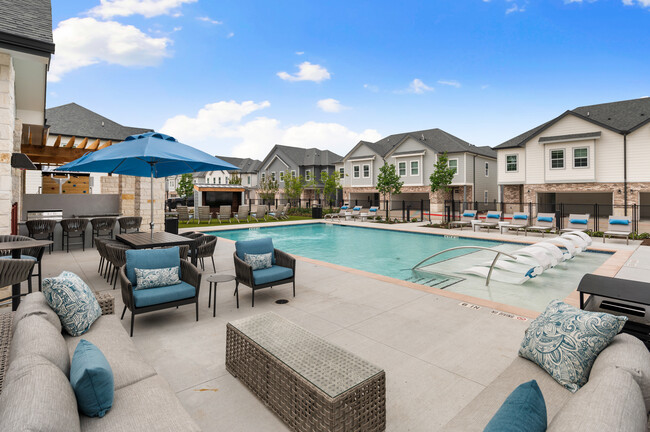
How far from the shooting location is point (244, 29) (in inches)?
1034

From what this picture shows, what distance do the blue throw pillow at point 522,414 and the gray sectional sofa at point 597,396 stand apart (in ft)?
0.23

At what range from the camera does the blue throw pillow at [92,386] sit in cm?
199

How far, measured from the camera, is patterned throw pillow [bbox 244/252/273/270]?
19.8 feet

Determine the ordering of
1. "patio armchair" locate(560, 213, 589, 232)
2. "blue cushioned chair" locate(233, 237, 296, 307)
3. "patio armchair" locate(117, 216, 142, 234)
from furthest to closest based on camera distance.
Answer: "patio armchair" locate(560, 213, 589, 232) → "patio armchair" locate(117, 216, 142, 234) → "blue cushioned chair" locate(233, 237, 296, 307)

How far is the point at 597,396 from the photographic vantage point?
1.65m

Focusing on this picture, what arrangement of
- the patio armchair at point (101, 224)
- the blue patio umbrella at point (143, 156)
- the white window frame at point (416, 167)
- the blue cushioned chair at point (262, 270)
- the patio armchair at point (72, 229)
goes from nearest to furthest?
the blue cushioned chair at point (262, 270), the blue patio umbrella at point (143, 156), the patio armchair at point (72, 229), the patio armchair at point (101, 224), the white window frame at point (416, 167)

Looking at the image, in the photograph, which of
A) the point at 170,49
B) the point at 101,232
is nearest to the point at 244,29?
the point at 170,49

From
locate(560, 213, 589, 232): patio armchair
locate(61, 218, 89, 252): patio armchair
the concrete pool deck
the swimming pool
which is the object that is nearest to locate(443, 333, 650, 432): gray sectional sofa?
the concrete pool deck

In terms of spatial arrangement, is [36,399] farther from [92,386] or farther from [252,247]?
[252,247]

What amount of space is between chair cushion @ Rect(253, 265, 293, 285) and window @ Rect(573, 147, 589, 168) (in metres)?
23.9

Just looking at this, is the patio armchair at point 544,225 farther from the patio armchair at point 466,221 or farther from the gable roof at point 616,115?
the gable roof at point 616,115

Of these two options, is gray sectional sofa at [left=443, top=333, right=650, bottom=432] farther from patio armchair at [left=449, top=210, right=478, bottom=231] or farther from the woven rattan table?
patio armchair at [left=449, top=210, right=478, bottom=231]

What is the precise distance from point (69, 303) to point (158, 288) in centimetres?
162

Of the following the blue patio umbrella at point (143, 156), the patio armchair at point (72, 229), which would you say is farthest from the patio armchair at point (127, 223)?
the blue patio umbrella at point (143, 156)
